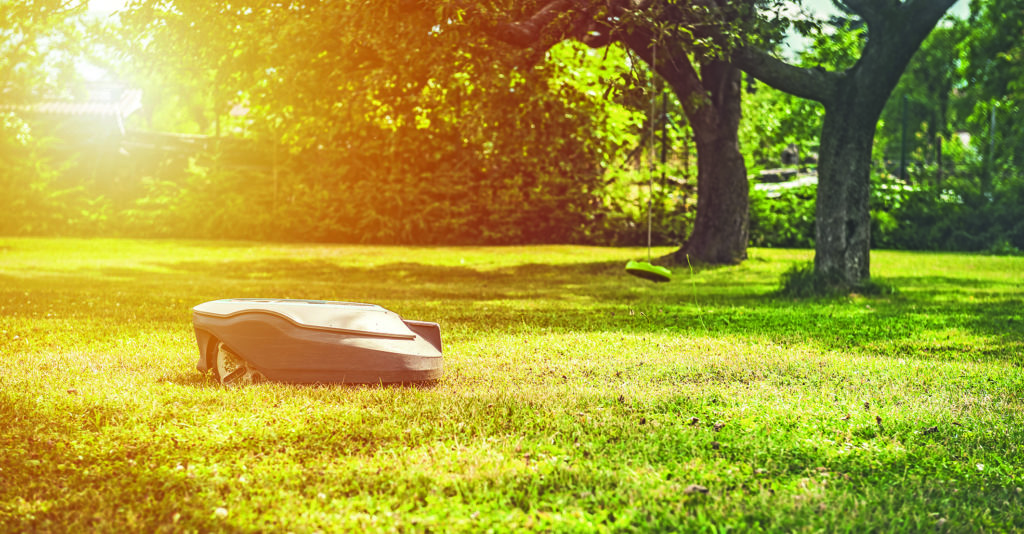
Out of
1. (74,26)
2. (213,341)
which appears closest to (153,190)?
(74,26)

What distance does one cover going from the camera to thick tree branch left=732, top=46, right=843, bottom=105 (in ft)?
42.9

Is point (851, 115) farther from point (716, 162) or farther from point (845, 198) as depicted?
point (716, 162)

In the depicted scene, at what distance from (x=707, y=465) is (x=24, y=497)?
2.99m

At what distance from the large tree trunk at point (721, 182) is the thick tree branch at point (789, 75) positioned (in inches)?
125

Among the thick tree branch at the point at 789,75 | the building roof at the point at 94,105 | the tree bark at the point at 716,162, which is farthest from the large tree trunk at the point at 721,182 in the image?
the building roof at the point at 94,105

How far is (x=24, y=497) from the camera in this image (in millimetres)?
4012

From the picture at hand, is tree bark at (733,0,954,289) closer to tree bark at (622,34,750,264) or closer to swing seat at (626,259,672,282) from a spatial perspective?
tree bark at (622,34,750,264)

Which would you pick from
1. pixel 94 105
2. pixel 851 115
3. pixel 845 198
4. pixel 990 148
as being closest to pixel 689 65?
pixel 851 115

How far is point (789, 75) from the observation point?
13.2 meters

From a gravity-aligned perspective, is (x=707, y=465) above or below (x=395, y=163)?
below

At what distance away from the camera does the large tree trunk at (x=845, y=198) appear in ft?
42.2

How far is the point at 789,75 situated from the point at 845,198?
6.10ft

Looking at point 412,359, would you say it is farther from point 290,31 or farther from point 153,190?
point 153,190

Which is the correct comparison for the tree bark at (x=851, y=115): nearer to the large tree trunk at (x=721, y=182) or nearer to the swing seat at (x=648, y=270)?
the large tree trunk at (x=721, y=182)
